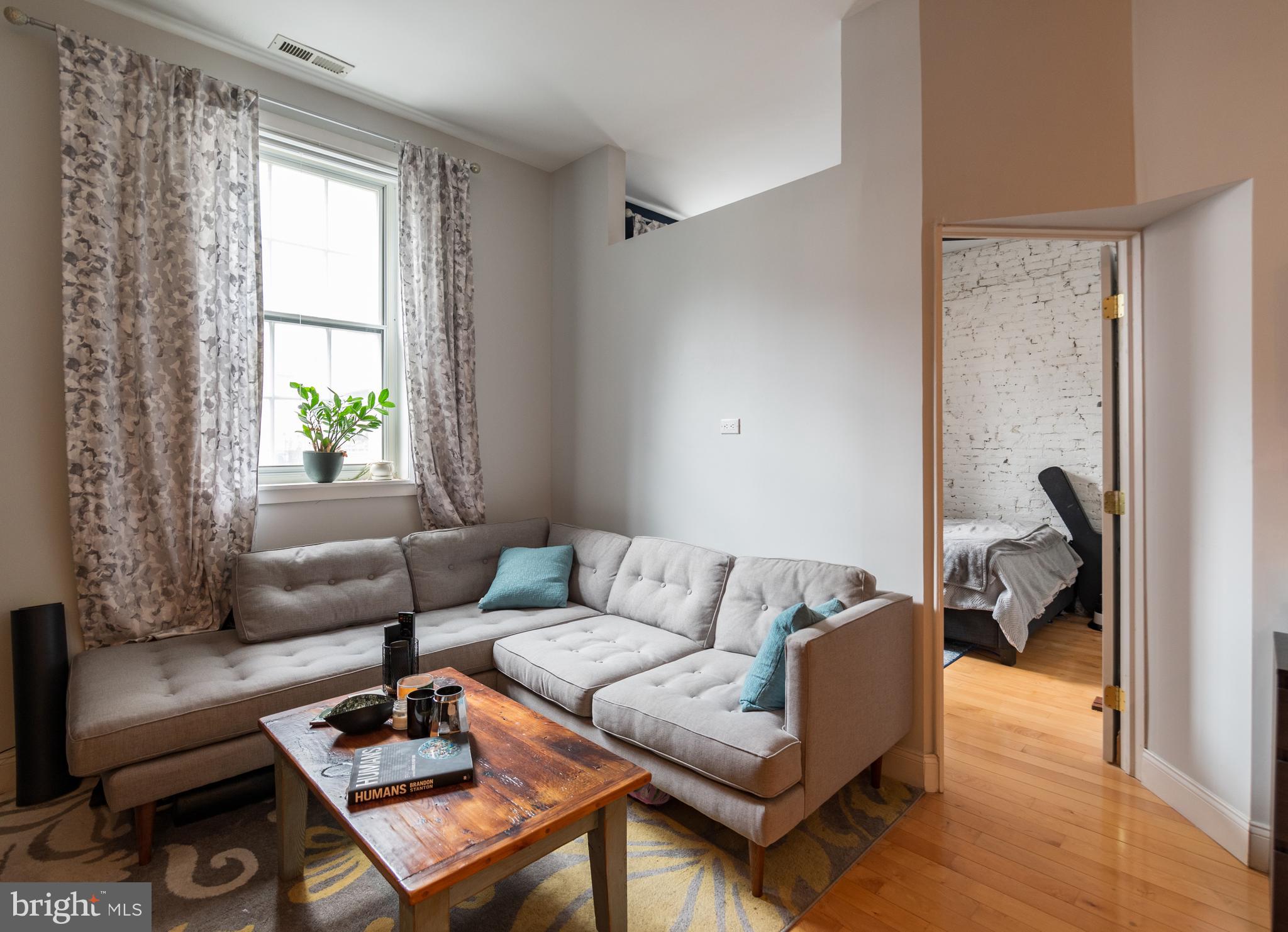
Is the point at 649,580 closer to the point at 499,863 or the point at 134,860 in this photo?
the point at 499,863

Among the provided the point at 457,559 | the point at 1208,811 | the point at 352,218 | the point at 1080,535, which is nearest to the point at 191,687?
the point at 457,559

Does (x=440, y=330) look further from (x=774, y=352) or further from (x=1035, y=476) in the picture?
(x=1035, y=476)

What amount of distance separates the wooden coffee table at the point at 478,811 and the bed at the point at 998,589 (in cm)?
303

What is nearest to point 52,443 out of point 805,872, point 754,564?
point 754,564

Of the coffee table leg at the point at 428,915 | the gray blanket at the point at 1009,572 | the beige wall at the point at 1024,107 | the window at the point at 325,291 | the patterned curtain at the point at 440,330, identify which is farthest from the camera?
the gray blanket at the point at 1009,572

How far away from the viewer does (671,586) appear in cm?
309

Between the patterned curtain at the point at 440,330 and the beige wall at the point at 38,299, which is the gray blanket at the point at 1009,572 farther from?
the beige wall at the point at 38,299

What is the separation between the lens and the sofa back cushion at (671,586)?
291cm

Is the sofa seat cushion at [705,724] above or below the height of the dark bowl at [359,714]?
below

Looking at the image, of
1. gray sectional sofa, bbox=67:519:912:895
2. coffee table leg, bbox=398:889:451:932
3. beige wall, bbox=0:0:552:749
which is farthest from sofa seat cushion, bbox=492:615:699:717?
beige wall, bbox=0:0:552:749

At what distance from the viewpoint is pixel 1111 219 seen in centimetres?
243

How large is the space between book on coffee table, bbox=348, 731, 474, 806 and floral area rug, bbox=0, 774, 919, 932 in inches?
20.4

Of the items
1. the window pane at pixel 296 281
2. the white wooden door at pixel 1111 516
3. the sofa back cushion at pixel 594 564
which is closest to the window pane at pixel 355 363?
the window pane at pixel 296 281

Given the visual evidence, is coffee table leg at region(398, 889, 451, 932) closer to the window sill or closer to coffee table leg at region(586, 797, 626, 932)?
coffee table leg at region(586, 797, 626, 932)
